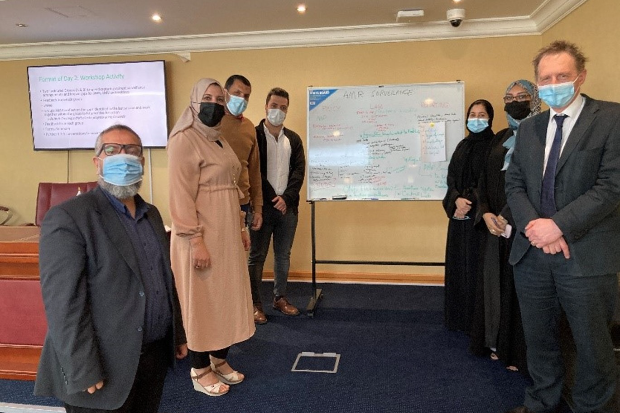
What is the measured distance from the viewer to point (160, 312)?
144 centimetres

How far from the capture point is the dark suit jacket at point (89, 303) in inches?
47.8

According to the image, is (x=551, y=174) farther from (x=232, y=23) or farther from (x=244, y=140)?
(x=232, y=23)

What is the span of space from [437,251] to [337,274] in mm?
967

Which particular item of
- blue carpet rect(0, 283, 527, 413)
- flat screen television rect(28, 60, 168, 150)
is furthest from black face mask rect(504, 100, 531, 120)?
flat screen television rect(28, 60, 168, 150)

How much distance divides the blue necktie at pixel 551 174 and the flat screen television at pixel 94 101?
3.48m

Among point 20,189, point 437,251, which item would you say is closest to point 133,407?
point 437,251

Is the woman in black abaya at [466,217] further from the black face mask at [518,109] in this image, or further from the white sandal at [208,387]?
the white sandal at [208,387]

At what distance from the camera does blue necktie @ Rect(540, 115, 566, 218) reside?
5.77 ft

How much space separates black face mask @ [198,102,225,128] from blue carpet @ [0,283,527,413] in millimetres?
1407

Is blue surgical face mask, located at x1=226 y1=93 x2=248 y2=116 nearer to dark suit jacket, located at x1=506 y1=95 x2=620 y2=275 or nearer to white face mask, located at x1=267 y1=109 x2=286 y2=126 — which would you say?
white face mask, located at x1=267 y1=109 x2=286 y2=126

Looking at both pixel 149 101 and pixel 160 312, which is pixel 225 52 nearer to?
pixel 149 101

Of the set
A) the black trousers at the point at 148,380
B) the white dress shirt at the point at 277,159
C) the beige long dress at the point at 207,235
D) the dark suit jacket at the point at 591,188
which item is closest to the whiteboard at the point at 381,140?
the white dress shirt at the point at 277,159

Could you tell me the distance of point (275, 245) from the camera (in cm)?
346

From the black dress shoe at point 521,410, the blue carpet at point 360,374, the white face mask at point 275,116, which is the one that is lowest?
the blue carpet at point 360,374
